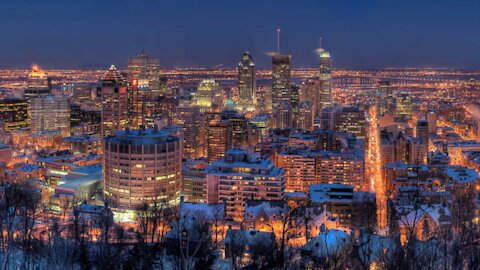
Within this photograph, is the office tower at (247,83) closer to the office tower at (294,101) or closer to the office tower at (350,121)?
the office tower at (294,101)

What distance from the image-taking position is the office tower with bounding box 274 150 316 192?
54.4 feet

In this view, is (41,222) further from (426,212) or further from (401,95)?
(401,95)

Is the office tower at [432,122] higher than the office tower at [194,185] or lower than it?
higher

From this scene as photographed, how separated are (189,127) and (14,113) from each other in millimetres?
8437

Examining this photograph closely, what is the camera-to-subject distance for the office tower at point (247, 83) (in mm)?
35688

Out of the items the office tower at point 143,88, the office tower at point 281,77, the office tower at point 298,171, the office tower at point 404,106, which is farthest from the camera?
the office tower at point 281,77

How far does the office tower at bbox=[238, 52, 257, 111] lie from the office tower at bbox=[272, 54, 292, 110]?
1.27 meters

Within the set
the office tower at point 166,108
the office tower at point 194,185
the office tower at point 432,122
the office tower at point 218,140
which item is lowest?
the office tower at point 194,185

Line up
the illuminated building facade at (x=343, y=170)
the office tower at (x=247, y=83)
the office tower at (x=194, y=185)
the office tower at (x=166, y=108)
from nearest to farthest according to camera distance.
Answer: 1. the office tower at (x=194, y=185)
2. the illuminated building facade at (x=343, y=170)
3. the office tower at (x=166, y=108)
4. the office tower at (x=247, y=83)

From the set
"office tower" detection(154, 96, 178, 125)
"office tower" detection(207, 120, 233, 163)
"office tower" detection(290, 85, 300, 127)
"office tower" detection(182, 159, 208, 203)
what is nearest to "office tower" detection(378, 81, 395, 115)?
"office tower" detection(290, 85, 300, 127)

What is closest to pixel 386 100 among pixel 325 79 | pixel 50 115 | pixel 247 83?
pixel 325 79

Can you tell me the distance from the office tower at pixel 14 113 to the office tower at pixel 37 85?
0.73m

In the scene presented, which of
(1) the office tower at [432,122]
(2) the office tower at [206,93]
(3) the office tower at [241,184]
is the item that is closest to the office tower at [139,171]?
(3) the office tower at [241,184]

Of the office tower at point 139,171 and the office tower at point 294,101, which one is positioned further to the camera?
the office tower at point 294,101
